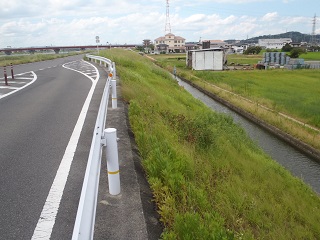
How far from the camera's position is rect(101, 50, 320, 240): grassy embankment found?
3.73 metres

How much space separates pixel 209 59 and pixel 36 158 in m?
42.3

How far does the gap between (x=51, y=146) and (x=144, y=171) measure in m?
2.12

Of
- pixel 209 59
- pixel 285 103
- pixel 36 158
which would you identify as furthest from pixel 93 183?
pixel 209 59

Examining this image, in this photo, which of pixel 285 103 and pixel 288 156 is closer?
pixel 288 156

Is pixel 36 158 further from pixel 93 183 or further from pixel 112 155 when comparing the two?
pixel 93 183

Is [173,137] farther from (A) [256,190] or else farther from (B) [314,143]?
(B) [314,143]

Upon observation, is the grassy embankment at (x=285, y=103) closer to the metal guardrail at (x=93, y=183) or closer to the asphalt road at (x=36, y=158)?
the asphalt road at (x=36, y=158)

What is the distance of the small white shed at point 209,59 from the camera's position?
44.3m

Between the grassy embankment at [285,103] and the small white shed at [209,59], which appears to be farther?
the small white shed at [209,59]

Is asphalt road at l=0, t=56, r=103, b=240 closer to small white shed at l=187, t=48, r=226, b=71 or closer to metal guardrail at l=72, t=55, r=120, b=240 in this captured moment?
metal guardrail at l=72, t=55, r=120, b=240

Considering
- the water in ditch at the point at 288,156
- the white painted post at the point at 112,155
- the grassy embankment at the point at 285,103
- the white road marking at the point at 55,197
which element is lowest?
the water in ditch at the point at 288,156

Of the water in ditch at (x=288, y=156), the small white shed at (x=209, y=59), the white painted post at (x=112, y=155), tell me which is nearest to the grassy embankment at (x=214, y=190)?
the white painted post at (x=112, y=155)

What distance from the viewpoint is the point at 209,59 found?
44656mm

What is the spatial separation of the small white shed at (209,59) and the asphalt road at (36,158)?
36960 millimetres
